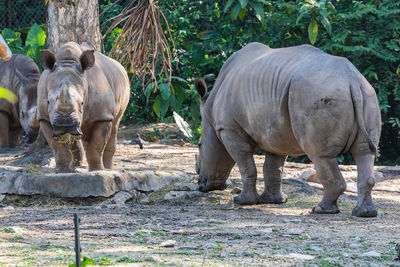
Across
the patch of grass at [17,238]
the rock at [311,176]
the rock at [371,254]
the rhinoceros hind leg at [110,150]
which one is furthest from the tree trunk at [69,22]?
the rock at [371,254]

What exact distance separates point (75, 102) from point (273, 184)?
80.2 inches

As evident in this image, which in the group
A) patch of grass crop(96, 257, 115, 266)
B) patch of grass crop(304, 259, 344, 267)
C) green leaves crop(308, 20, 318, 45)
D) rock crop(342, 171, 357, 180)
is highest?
green leaves crop(308, 20, 318, 45)

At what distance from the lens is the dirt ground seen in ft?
12.3

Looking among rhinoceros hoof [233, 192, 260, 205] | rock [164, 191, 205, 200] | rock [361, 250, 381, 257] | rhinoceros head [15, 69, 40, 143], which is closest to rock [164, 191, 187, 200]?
rock [164, 191, 205, 200]

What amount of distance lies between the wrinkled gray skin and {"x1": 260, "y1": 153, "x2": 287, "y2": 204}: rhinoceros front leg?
13.1ft

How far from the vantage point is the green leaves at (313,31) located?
37.0 feet

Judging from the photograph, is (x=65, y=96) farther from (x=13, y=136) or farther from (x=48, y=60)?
(x=13, y=136)

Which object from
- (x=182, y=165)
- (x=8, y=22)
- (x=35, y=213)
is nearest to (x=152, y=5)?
(x=182, y=165)

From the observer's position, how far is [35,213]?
5.87 meters

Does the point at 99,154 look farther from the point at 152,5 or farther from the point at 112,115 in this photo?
the point at 152,5

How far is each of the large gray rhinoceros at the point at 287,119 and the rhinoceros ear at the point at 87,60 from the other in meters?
1.11

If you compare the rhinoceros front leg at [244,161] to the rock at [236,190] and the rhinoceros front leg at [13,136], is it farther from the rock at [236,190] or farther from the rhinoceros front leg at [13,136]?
the rhinoceros front leg at [13,136]

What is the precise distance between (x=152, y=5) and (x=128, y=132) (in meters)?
4.27

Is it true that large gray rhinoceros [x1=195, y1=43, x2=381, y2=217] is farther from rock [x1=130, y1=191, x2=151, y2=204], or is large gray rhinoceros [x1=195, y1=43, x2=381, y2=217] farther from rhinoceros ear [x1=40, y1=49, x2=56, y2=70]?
rhinoceros ear [x1=40, y1=49, x2=56, y2=70]
